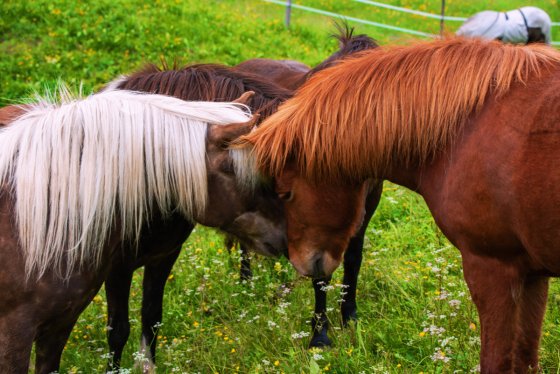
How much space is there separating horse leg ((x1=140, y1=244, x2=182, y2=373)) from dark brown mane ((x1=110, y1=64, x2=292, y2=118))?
2.93 feet

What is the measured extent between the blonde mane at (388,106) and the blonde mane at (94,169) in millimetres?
334

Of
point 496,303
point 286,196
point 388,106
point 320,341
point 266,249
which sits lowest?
point 320,341

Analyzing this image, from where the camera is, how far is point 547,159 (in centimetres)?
267

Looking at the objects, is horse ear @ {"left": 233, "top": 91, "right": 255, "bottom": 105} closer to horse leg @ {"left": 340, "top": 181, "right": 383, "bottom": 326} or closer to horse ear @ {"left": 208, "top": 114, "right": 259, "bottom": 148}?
horse ear @ {"left": 208, "top": 114, "right": 259, "bottom": 148}

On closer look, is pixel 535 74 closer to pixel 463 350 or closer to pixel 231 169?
pixel 231 169

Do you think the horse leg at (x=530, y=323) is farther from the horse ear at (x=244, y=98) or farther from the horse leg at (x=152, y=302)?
the horse leg at (x=152, y=302)

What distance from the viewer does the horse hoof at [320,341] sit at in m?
4.49

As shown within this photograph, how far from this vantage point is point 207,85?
12.9 ft

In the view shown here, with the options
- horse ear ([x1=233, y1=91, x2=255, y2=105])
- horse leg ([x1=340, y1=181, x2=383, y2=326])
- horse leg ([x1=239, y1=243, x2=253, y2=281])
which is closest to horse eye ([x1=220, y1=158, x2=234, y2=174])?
horse ear ([x1=233, y1=91, x2=255, y2=105])

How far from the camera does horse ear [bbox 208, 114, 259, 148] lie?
328 cm

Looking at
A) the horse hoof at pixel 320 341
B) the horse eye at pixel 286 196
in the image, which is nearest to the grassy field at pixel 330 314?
the horse hoof at pixel 320 341

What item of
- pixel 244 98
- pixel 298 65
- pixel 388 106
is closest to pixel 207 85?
pixel 244 98

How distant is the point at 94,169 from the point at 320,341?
6.72 ft

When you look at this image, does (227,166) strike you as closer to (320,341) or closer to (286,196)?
(286,196)
